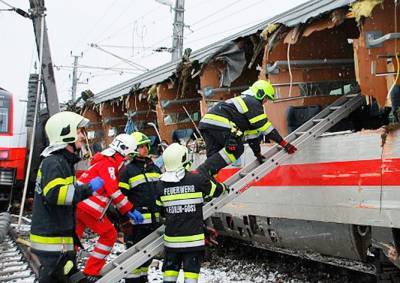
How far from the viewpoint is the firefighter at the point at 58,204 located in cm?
356

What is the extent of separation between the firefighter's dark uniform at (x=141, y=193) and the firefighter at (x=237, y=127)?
62cm

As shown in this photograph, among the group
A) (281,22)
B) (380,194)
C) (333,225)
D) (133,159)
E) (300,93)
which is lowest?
(333,225)

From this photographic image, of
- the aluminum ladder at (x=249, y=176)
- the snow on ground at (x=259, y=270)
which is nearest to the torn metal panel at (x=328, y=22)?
the aluminum ladder at (x=249, y=176)

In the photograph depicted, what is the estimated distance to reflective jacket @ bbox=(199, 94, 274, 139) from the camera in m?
5.21

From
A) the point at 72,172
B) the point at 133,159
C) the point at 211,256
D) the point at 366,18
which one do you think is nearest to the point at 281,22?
the point at 366,18

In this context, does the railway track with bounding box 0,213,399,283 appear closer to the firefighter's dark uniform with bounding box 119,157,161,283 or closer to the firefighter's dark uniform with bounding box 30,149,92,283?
the firefighter's dark uniform with bounding box 119,157,161,283

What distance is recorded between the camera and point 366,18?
14.9ft

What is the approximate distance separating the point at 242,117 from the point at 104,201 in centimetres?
174

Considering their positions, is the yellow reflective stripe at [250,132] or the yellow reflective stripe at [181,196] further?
the yellow reflective stripe at [250,132]

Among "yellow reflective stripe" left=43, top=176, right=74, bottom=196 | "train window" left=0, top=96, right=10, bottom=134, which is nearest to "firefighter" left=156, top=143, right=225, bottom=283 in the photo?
"yellow reflective stripe" left=43, top=176, right=74, bottom=196

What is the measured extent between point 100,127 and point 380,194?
10147 millimetres

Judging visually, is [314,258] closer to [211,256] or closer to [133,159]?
[211,256]

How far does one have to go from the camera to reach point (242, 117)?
549cm

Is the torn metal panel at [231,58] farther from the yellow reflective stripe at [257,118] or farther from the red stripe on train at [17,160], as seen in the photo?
the red stripe on train at [17,160]
